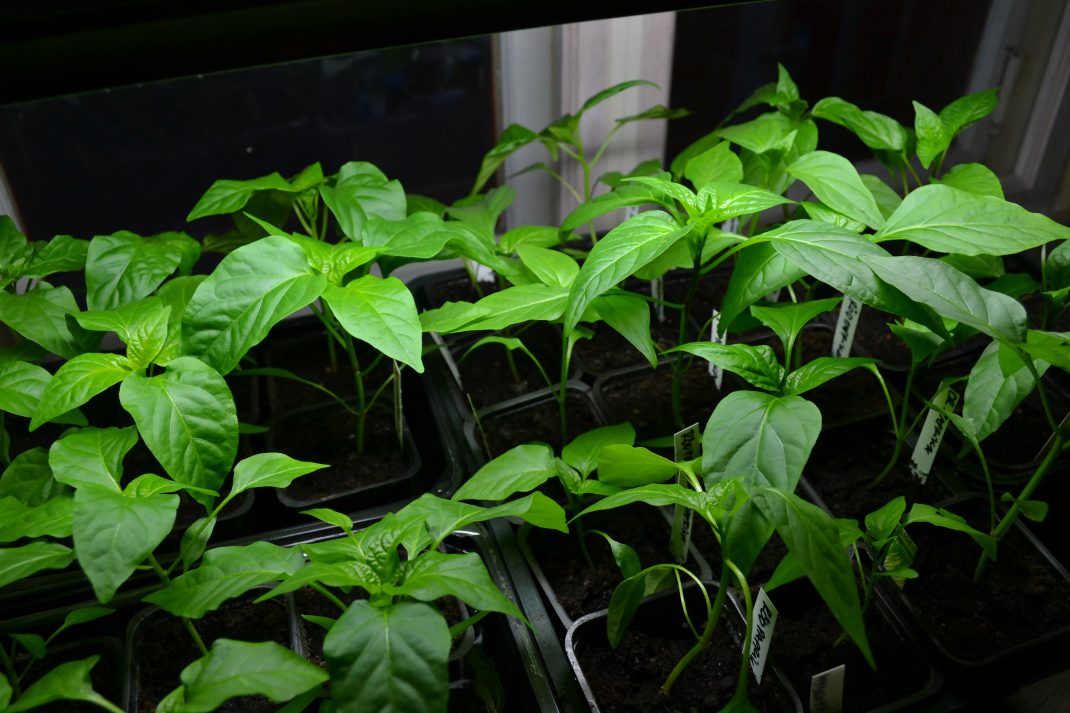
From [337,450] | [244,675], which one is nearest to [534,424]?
[337,450]

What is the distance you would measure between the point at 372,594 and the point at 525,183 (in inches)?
37.3

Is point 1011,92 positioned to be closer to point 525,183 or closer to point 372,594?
point 525,183

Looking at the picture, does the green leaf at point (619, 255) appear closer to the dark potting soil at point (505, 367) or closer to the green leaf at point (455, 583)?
the green leaf at point (455, 583)

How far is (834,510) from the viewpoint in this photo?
1052 mm

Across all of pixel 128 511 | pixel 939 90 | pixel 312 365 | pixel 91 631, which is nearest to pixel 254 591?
pixel 91 631

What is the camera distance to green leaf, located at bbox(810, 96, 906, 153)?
1134 mm

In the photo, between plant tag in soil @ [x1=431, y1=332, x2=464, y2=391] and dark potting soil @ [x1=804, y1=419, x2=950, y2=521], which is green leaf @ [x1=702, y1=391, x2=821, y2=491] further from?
plant tag in soil @ [x1=431, y1=332, x2=464, y2=391]

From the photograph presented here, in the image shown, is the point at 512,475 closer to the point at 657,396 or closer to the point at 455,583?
the point at 455,583

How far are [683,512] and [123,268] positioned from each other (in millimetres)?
663

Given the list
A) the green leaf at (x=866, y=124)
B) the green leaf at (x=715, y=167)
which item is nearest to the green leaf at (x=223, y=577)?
the green leaf at (x=715, y=167)

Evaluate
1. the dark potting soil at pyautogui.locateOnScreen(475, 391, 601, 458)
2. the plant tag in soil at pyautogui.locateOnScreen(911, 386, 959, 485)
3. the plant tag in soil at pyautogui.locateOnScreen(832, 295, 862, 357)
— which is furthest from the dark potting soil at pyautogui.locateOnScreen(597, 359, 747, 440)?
the plant tag in soil at pyautogui.locateOnScreen(911, 386, 959, 485)

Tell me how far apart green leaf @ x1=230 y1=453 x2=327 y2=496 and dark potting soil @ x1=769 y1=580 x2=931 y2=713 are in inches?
20.1

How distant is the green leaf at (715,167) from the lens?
3.44 feet

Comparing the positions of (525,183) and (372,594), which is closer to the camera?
(372,594)
